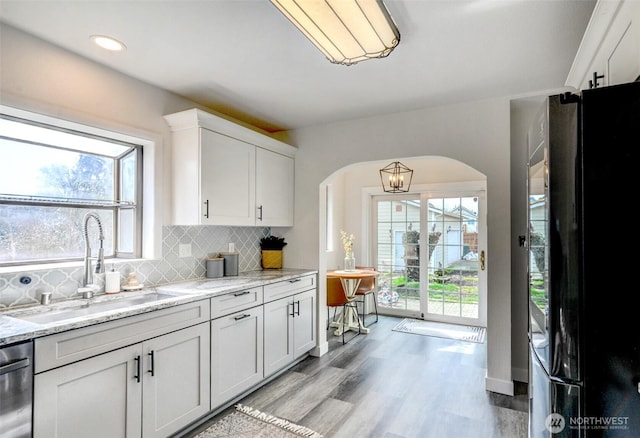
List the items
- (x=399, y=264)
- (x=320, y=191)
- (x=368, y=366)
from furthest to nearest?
1. (x=399, y=264)
2. (x=320, y=191)
3. (x=368, y=366)

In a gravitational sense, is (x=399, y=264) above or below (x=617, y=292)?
below

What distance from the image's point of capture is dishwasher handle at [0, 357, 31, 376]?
54.4 inches

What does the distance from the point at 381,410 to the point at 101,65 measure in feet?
10.3

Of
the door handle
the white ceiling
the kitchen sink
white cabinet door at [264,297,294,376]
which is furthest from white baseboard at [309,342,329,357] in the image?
the white ceiling

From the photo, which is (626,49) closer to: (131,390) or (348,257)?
(131,390)

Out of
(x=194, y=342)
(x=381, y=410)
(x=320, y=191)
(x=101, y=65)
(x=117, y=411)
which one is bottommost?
(x=381, y=410)

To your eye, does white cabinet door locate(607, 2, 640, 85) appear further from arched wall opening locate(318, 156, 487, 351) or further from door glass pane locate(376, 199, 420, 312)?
door glass pane locate(376, 199, 420, 312)

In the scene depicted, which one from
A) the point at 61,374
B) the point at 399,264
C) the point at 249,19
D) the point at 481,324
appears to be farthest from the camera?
the point at 399,264

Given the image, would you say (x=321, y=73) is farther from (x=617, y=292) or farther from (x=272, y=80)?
(x=617, y=292)

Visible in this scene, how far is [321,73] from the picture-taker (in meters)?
2.46

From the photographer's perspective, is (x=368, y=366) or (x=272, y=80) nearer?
(x=272, y=80)

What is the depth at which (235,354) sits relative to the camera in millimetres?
2602

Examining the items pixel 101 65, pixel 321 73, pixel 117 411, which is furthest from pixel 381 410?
pixel 101 65

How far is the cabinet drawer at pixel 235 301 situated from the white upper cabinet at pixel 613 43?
2468mm
